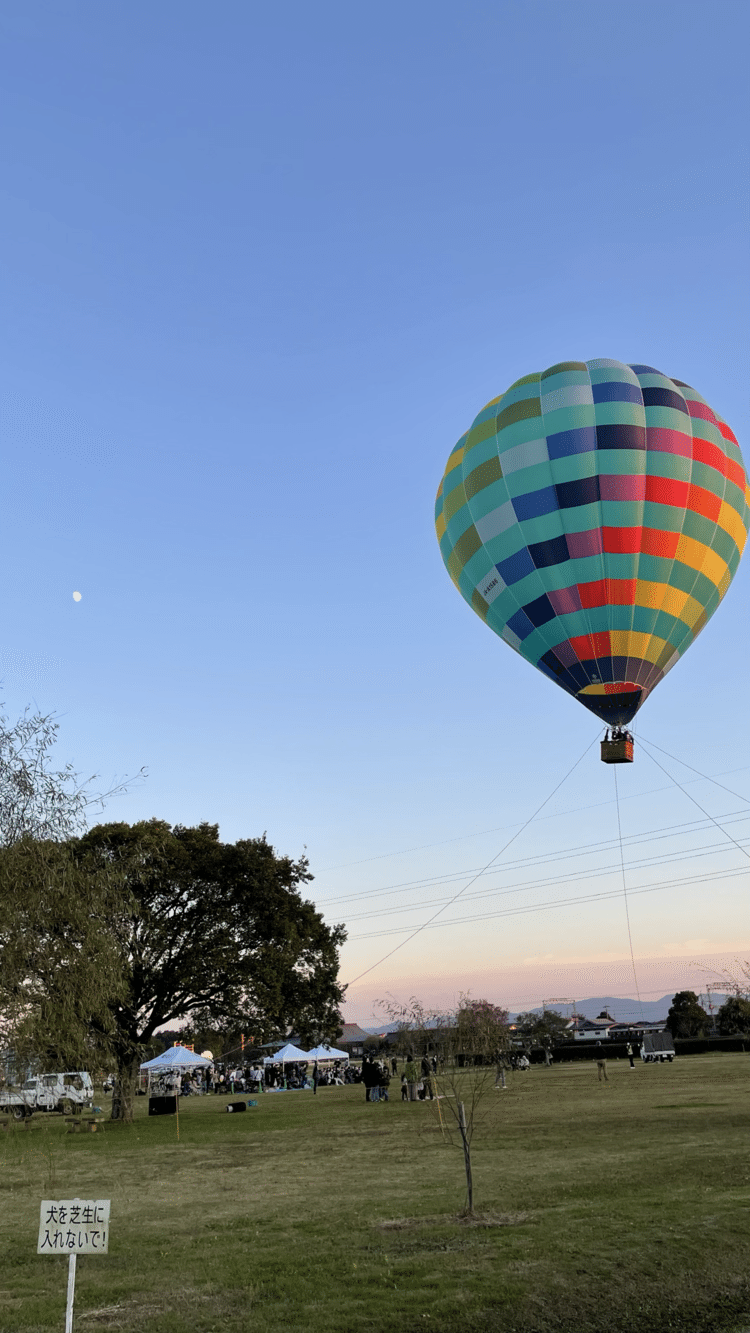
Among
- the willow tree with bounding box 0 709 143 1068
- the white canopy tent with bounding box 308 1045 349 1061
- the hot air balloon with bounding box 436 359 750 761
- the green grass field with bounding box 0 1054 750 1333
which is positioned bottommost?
the green grass field with bounding box 0 1054 750 1333

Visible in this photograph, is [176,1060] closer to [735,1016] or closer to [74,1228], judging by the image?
[74,1228]

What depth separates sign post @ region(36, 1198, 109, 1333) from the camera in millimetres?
7805

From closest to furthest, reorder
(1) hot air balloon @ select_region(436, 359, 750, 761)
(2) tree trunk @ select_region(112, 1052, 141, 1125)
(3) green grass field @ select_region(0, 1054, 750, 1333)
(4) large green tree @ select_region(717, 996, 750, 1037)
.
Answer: (3) green grass field @ select_region(0, 1054, 750, 1333) → (1) hot air balloon @ select_region(436, 359, 750, 761) → (2) tree trunk @ select_region(112, 1052, 141, 1125) → (4) large green tree @ select_region(717, 996, 750, 1037)

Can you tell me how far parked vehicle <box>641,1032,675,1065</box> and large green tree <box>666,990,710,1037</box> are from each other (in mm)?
30175

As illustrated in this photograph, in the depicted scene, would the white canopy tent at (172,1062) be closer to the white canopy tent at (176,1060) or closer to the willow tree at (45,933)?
the white canopy tent at (176,1060)

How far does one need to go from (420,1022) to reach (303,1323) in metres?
24.9

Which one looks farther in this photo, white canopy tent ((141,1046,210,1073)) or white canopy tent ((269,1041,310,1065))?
white canopy tent ((269,1041,310,1065))

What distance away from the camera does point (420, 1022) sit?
108ft

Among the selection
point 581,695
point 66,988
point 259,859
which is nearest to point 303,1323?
point 66,988

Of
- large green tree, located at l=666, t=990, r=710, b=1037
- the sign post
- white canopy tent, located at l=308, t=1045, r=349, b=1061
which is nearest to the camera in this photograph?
the sign post

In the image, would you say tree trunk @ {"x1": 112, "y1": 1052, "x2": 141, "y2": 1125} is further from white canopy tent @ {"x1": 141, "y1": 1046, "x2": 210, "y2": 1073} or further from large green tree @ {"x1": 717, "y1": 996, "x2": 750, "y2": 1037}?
large green tree @ {"x1": 717, "y1": 996, "x2": 750, "y2": 1037}

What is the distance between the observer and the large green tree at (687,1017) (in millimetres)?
81875

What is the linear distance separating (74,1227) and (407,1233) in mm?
5133

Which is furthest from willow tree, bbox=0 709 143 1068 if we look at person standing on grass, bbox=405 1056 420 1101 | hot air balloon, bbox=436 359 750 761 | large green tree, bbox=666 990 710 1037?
large green tree, bbox=666 990 710 1037
